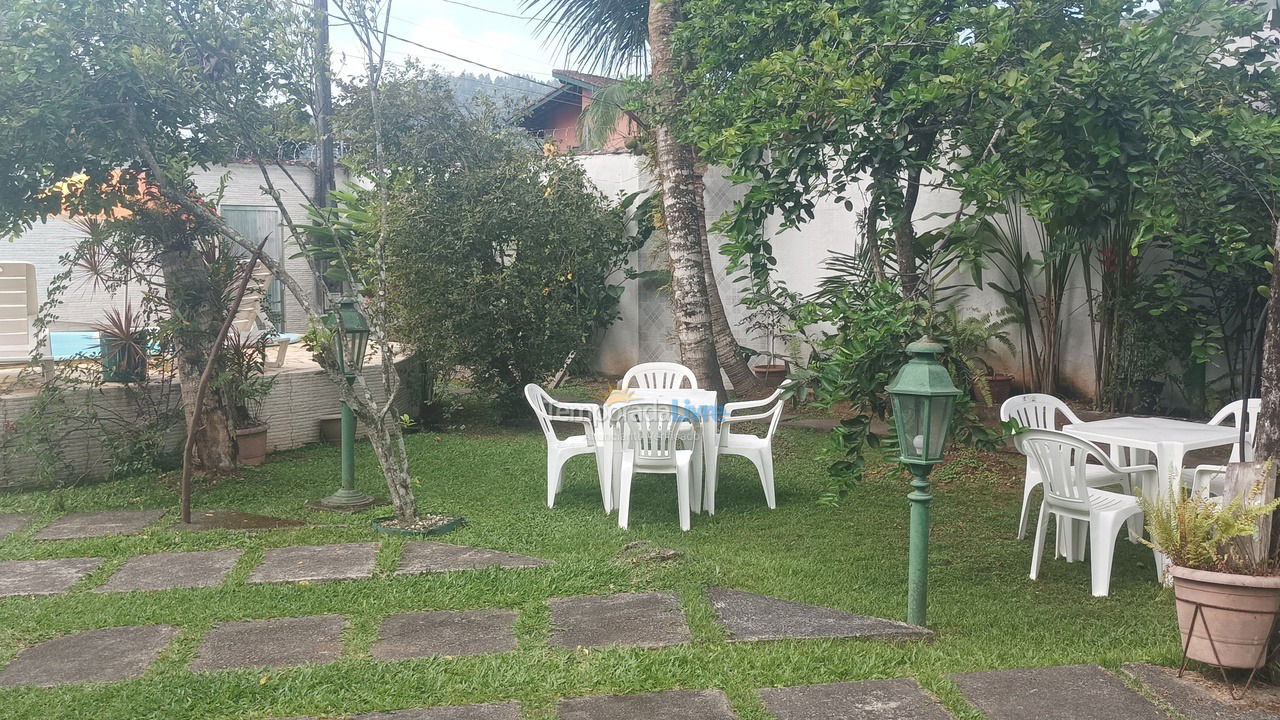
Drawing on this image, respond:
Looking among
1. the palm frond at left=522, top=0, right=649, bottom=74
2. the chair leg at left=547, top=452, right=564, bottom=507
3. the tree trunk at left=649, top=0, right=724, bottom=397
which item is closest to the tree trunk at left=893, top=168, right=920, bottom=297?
the tree trunk at left=649, top=0, right=724, bottom=397

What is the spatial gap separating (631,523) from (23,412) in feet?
14.2

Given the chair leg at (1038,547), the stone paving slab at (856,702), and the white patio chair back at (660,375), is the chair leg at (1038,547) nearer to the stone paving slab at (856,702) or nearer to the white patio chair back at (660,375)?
the stone paving slab at (856,702)

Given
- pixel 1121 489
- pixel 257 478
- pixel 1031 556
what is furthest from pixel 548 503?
pixel 1121 489

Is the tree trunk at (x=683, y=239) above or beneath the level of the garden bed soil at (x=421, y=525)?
above

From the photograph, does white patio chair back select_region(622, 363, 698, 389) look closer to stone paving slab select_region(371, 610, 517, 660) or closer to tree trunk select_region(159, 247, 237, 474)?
tree trunk select_region(159, 247, 237, 474)

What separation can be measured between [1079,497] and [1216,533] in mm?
1389

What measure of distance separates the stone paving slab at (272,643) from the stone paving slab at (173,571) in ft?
2.36

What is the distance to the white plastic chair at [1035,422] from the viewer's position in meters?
5.08

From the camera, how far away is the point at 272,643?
149 inches

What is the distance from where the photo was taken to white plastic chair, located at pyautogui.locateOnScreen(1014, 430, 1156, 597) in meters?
4.49

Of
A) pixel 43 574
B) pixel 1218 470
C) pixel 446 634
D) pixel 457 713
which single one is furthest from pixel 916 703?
pixel 43 574

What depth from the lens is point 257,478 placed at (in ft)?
23.4

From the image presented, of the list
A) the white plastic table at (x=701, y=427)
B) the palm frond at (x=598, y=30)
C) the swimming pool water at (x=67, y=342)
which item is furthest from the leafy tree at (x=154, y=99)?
the palm frond at (x=598, y=30)

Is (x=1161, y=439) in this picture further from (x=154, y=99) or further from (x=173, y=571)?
(x=154, y=99)
